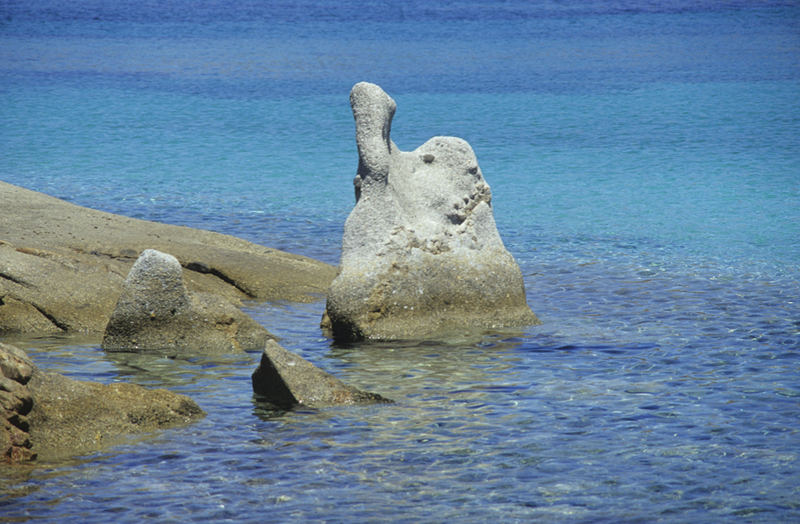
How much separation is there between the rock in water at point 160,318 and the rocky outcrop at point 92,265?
987 mm

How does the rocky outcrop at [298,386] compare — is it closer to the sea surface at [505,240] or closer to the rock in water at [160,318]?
the sea surface at [505,240]

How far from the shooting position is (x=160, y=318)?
11.2m

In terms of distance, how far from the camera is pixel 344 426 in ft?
28.6

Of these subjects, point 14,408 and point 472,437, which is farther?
point 472,437

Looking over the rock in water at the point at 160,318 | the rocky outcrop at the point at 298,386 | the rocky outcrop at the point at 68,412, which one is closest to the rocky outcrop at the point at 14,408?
the rocky outcrop at the point at 68,412

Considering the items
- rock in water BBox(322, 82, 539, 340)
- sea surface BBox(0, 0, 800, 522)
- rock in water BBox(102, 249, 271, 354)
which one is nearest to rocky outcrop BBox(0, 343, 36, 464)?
sea surface BBox(0, 0, 800, 522)

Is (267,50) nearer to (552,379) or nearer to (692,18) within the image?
(692,18)

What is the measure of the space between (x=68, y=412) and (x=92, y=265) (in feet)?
17.6

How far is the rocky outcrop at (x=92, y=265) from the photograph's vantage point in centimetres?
1215

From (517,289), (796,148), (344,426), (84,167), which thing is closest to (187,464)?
(344,426)

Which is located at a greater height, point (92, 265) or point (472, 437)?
point (92, 265)

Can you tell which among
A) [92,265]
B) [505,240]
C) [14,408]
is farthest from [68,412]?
[505,240]

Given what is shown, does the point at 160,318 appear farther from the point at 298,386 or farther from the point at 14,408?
Result: the point at 14,408

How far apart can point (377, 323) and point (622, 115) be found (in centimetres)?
2511
